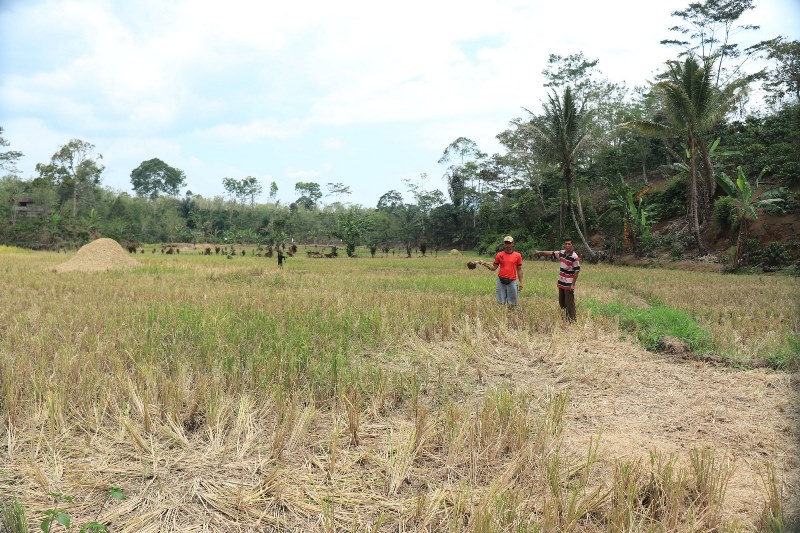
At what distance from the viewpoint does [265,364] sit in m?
3.64

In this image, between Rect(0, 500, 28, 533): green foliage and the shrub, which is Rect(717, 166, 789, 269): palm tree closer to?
the shrub

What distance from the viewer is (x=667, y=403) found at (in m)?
3.31

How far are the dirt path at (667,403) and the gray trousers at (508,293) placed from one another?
1391 mm

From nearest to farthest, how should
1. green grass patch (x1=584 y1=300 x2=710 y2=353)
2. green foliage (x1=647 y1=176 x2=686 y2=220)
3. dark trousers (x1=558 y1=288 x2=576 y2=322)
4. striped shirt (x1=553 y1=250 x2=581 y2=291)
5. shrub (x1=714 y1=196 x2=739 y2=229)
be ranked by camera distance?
green grass patch (x1=584 y1=300 x2=710 y2=353), striped shirt (x1=553 y1=250 x2=581 y2=291), dark trousers (x1=558 y1=288 x2=576 y2=322), shrub (x1=714 y1=196 x2=739 y2=229), green foliage (x1=647 y1=176 x2=686 y2=220)

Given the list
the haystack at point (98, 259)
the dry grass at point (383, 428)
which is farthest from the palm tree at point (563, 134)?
the haystack at point (98, 259)

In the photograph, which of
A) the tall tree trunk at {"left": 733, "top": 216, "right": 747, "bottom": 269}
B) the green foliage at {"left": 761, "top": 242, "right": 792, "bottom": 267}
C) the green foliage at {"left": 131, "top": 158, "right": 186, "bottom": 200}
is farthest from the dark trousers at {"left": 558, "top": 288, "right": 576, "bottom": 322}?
the green foliage at {"left": 131, "top": 158, "right": 186, "bottom": 200}

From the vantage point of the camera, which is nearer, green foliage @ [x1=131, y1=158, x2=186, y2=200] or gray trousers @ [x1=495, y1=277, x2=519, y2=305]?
gray trousers @ [x1=495, y1=277, x2=519, y2=305]

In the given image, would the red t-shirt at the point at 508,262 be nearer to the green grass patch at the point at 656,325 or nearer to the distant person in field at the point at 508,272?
the distant person in field at the point at 508,272

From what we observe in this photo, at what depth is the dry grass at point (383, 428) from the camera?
197 centimetres

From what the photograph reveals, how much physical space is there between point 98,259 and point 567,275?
13.8 m

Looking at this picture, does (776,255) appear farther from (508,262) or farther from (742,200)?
(508,262)

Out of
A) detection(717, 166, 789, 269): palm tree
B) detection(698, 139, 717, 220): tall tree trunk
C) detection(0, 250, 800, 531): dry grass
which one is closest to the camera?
detection(0, 250, 800, 531): dry grass

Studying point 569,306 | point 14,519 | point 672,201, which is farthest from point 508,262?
point 672,201

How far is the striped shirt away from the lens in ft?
19.1
